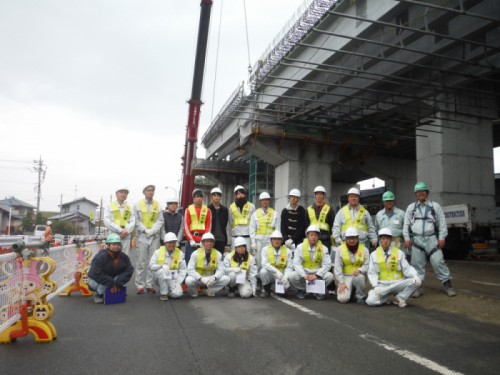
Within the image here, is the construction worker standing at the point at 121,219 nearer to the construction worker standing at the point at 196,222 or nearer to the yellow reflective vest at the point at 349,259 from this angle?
the construction worker standing at the point at 196,222

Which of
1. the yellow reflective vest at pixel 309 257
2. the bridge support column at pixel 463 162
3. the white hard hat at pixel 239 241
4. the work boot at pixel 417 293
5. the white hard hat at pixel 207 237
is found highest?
the bridge support column at pixel 463 162

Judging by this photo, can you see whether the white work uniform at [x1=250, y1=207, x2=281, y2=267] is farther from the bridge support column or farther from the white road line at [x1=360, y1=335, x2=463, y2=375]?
the bridge support column

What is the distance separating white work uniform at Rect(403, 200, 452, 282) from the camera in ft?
24.6

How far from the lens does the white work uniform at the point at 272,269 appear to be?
7.48 meters

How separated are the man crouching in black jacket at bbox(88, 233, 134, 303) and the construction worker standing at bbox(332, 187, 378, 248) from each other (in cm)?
385

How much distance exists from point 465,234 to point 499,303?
446 inches

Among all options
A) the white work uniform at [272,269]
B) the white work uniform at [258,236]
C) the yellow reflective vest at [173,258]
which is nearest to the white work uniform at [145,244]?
the yellow reflective vest at [173,258]

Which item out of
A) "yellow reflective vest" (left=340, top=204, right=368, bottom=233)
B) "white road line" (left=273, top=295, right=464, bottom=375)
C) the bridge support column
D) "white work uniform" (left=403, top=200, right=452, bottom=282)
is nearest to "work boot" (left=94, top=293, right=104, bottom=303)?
"white road line" (left=273, top=295, right=464, bottom=375)

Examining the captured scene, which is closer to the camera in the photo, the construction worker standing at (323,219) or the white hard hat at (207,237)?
the white hard hat at (207,237)

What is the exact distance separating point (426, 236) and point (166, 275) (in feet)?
15.6

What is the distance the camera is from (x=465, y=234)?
56.0 feet

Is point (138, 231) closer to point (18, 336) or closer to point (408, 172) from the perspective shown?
point (18, 336)

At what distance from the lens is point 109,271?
6980 mm

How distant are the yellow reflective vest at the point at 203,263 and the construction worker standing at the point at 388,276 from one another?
276cm
